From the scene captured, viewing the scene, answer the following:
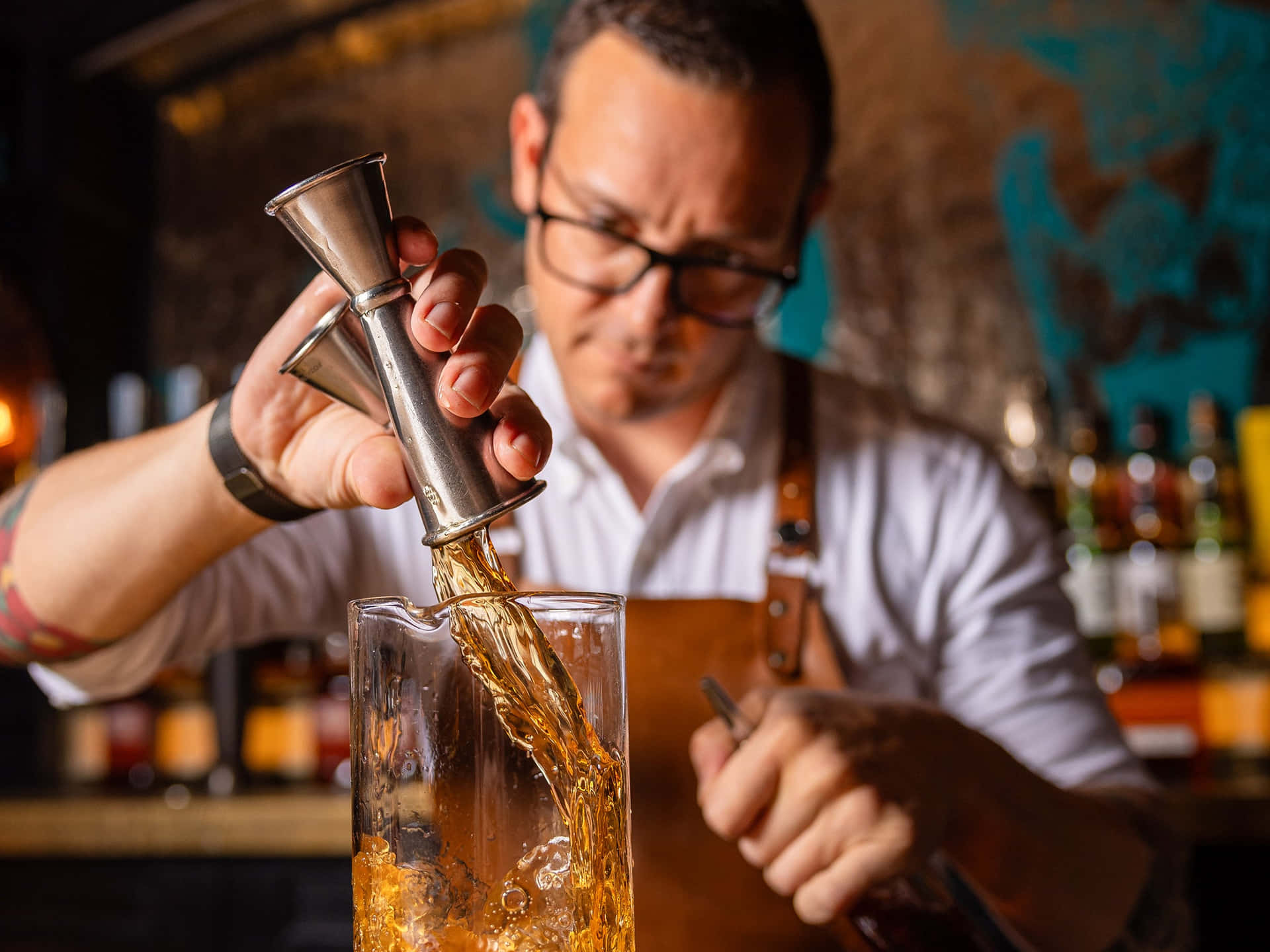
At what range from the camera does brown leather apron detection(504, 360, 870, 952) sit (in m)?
1.17

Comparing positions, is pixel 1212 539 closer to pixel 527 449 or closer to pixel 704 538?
pixel 704 538

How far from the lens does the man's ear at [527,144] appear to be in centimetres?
133

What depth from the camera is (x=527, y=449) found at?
0.54 m

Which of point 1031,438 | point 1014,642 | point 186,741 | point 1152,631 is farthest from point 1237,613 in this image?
point 186,741

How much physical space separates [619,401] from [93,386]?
2.14 metres

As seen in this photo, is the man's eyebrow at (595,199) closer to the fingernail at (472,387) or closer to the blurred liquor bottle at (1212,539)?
the fingernail at (472,387)

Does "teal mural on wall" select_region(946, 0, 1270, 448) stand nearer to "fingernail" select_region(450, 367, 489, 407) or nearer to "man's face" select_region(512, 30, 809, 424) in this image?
"man's face" select_region(512, 30, 809, 424)

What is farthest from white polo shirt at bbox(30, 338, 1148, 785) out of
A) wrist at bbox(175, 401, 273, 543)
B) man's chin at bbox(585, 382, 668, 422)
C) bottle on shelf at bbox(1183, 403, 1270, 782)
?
bottle on shelf at bbox(1183, 403, 1270, 782)

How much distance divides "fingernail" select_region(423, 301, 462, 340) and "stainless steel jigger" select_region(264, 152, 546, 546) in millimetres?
11

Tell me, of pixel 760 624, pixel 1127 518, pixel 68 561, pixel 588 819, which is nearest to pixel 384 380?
pixel 588 819

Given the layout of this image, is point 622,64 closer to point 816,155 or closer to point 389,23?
point 816,155

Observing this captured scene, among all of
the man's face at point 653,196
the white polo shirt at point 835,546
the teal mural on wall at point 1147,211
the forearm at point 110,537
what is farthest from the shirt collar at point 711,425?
the teal mural on wall at point 1147,211

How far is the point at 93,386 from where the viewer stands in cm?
289

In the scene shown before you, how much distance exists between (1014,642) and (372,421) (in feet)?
2.99
